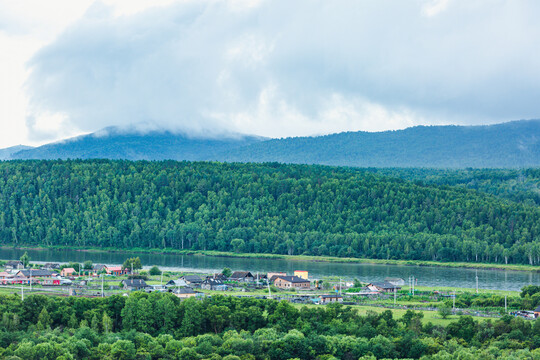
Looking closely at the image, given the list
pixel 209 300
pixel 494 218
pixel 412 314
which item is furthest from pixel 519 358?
pixel 494 218

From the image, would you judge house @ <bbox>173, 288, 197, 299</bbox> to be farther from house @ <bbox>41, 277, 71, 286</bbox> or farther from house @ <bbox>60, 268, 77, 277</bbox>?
house @ <bbox>60, 268, 77, 277</bbox>

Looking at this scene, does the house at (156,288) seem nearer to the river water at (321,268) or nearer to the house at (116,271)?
the house at (116,271)

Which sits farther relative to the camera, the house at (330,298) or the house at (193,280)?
the house at (193,280)

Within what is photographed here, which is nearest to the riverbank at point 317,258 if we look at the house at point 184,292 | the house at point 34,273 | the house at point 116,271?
the house at point 116,271

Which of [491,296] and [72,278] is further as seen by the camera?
[72,278]

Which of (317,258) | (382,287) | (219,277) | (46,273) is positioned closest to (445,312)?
(382,287)

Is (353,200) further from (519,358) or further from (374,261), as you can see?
(519,358)

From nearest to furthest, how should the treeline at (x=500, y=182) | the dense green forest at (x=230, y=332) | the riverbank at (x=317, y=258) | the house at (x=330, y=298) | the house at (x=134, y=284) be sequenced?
the dense green forest at (x=230, y=332) → the house at (x=330, y=298) → the house at (x=134, y=284) → the riverbank at (x=317, y=258) → the treeline at (x=500, y=182)

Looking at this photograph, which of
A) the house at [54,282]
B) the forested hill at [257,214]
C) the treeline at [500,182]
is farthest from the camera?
the treeline at [500,182]
